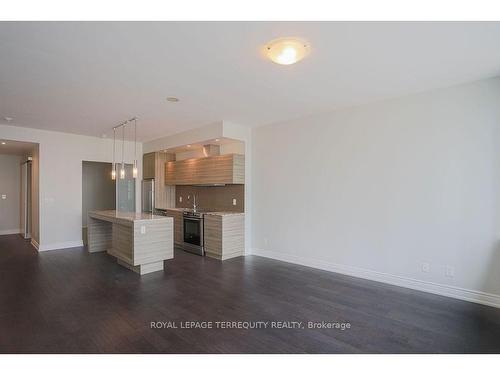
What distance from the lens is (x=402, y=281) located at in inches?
152

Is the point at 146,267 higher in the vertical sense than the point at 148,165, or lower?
lower

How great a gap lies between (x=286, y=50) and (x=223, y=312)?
105 inches

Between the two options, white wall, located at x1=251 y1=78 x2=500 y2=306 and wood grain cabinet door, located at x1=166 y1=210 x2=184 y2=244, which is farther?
wood grain cabinet door, located at x1=166 y1=210 x2=184 y2=244

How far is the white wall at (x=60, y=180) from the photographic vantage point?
6074 millimetres

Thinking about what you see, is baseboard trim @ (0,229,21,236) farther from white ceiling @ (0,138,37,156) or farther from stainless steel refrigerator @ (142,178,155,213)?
stainless steel refrigerator @ (142,178,155,213)

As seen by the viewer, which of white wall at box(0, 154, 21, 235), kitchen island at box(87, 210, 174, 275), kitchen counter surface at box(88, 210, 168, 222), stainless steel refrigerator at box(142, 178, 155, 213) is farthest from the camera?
white wall at box(0, 154, 21, 235)

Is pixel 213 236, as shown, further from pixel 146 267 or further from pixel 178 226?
pixel 146 267

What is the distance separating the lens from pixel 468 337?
2.54 meters

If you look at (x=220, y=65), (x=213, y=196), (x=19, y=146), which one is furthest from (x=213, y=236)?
(x=19, y=146)

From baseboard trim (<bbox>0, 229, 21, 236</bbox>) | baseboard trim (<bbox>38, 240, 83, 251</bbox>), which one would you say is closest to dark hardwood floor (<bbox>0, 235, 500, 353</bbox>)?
baseboard trim (<bbox>38, 240, 83, 251</bbox>)

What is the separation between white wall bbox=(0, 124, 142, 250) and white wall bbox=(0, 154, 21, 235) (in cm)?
335

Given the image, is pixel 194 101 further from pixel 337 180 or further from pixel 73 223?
pixel 73 223

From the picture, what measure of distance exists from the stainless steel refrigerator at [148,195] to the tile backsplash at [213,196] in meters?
0.61

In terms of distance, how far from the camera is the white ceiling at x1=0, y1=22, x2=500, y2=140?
2248 mm
